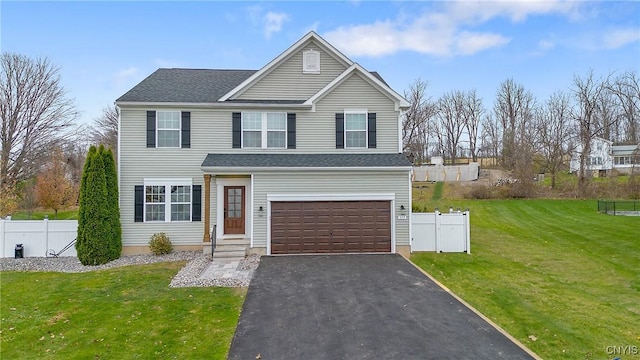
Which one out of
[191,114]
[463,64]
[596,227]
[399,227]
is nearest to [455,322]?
[399,227]

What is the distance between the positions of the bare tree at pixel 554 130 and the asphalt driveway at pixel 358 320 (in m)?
34.6

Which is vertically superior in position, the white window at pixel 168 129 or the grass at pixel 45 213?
the white window at pixel 168 129

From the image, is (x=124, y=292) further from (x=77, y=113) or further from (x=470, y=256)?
(x=77, y=113)

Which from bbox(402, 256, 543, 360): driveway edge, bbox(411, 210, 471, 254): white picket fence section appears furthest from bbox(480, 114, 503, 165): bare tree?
bbox(402, 256, 543, 360): driveway edge

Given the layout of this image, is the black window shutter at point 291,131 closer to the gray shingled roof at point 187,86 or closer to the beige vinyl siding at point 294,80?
the gray shingled roof at point 187,86

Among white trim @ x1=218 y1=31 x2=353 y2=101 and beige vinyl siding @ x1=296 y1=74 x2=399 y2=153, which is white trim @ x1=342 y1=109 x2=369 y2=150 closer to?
beige vinyl siding @ x1=296 y1=74 x2=399 y2=153

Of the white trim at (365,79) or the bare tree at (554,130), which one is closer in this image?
the white trim at (365,79)

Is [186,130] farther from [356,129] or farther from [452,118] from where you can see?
[452,118]

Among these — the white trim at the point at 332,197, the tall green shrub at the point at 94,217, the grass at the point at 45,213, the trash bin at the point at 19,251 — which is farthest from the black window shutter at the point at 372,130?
the grass at the point at 45,213

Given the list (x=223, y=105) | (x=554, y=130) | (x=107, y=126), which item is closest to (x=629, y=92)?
(x=554, y=130)

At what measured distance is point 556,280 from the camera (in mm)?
10016

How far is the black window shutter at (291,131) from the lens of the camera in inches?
546

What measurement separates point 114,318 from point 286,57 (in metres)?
11.2

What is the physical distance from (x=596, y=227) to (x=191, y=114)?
73.7ft
